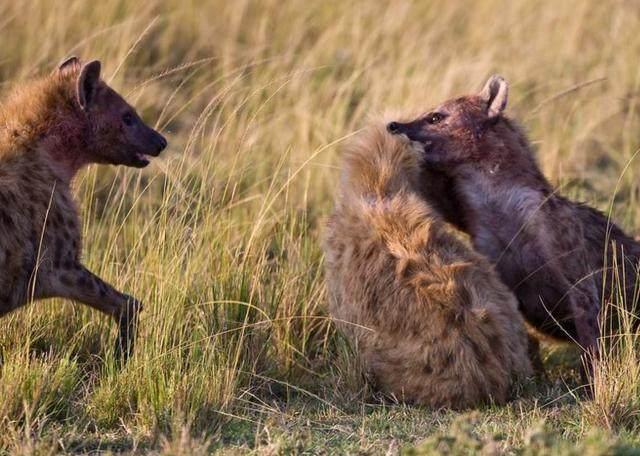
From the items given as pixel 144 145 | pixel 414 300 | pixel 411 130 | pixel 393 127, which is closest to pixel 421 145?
pixel 411 130

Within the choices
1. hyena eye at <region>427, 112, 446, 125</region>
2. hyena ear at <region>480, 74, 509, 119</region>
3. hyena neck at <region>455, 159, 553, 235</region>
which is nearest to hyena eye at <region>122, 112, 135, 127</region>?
hyena eye at <region>427, 112, 446, 125</region>

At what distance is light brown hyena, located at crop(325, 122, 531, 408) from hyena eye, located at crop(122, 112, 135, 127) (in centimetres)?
125

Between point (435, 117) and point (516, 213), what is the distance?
2.13ft

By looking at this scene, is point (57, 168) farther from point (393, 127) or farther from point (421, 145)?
point (421, 145)

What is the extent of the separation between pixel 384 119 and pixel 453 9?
562 centimetres

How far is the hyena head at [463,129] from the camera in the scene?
6.62 metres

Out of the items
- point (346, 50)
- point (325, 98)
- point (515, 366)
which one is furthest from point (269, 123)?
point (515, 366)

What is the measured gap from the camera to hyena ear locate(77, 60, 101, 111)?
20.9 ft

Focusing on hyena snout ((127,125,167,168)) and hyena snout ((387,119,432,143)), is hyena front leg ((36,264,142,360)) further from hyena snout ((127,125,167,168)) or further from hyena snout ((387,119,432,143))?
hyena snout ((387,119,432,143))

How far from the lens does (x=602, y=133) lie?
33.8 feet

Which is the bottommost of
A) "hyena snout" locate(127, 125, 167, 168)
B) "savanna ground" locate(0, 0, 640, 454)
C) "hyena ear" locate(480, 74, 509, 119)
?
"savanna ground" locate(0, 0, 640, 454)

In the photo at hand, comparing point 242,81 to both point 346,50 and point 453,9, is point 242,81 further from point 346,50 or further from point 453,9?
point 453,9

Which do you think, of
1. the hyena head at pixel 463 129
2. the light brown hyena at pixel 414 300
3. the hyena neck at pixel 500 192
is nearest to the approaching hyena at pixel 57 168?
the light brown hyena at pixel 414 300

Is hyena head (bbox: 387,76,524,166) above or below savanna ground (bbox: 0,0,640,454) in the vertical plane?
above
